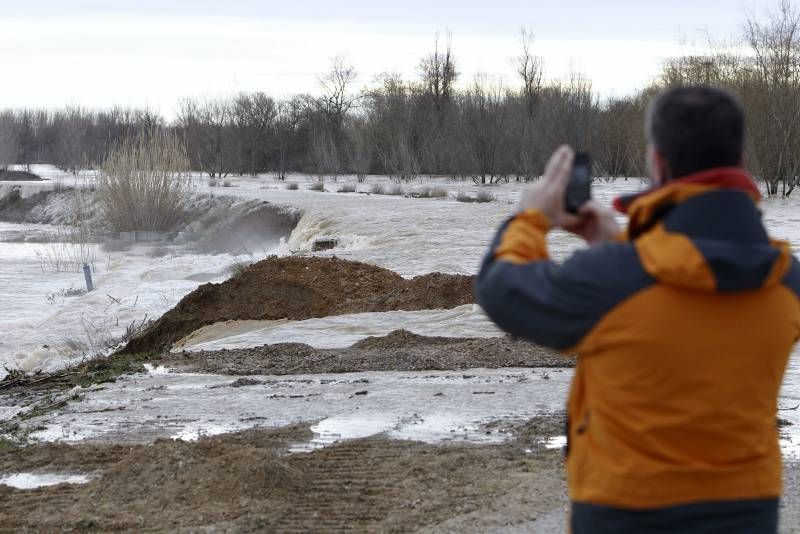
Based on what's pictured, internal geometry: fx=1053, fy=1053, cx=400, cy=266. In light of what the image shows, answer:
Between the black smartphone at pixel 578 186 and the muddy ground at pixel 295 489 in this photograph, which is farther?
the muddy ground at pixel 295 489

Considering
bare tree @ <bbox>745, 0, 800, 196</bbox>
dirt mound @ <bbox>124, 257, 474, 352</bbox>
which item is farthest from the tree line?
dirt mound @ <bbox>124, 257, 474, 352</bbox>

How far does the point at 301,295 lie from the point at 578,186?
11.9 metres

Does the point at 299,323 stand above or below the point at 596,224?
below

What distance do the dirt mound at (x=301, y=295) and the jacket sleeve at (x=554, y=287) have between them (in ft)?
34.7

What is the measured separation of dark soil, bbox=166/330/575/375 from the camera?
942cm

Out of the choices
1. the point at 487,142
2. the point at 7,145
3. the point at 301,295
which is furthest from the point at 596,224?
the point at 7,145

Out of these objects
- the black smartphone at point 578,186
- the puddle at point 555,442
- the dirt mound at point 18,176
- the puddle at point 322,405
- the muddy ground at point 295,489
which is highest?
the dirt mound at point 18,176

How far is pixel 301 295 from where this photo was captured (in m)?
14.2

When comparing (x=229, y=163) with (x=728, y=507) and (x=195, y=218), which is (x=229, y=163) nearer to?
(x=195, y=218)

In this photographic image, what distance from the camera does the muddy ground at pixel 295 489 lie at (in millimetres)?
4977

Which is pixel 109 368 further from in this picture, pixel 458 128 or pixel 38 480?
pixel 458 128

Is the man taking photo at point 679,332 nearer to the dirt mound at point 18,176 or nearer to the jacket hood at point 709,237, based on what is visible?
the jacket hood at point 709,237

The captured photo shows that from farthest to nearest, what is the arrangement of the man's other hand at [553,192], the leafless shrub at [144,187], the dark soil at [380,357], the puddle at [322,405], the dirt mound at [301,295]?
the leafless shrub at [144,187]
the dirt mound at [301,295]
the dark soil at [380,357]
the puddle at [322,405]
the man's other hand at [553,192]

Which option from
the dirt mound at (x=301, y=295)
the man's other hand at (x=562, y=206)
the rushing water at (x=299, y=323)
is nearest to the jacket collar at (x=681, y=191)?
the man's other hand at (x=562, y=206)
